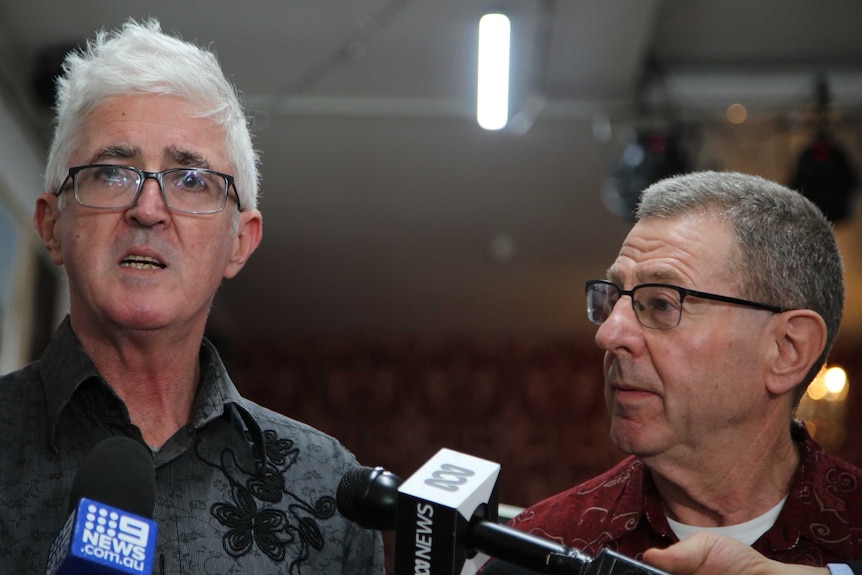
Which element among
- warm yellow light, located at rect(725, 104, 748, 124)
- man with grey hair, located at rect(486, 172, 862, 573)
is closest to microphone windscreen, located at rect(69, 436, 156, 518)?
man with grey hair, located at rect(486, 172, 862, 573)

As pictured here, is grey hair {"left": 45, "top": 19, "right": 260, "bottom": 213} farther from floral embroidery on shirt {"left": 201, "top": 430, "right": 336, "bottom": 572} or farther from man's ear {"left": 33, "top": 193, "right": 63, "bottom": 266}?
floral embroidery on shirt {"left": 201, "top": 430, "right": 336, "bottom": 572}

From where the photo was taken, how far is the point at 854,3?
16.4 feet

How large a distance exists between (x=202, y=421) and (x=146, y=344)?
14 cm

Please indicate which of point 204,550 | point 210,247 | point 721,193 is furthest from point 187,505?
point 721,193

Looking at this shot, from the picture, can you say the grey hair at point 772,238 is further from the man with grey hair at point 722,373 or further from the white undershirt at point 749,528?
the white undershirt at point 749,528

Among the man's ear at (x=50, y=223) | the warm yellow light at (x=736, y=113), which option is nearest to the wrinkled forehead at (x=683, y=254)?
the man's ear at (x=50, y=223)

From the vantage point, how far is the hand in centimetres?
115

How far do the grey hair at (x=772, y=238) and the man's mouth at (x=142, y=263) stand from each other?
77 centimetres

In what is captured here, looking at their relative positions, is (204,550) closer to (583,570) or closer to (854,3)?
(583,570)

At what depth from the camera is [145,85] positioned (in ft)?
5.70

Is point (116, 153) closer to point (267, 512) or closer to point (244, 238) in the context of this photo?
point (244, 238)

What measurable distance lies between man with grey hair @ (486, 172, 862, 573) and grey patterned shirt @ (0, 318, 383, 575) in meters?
0.31

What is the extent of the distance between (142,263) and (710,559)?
93cm

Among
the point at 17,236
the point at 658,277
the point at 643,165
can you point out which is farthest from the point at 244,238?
the point at 17,236
